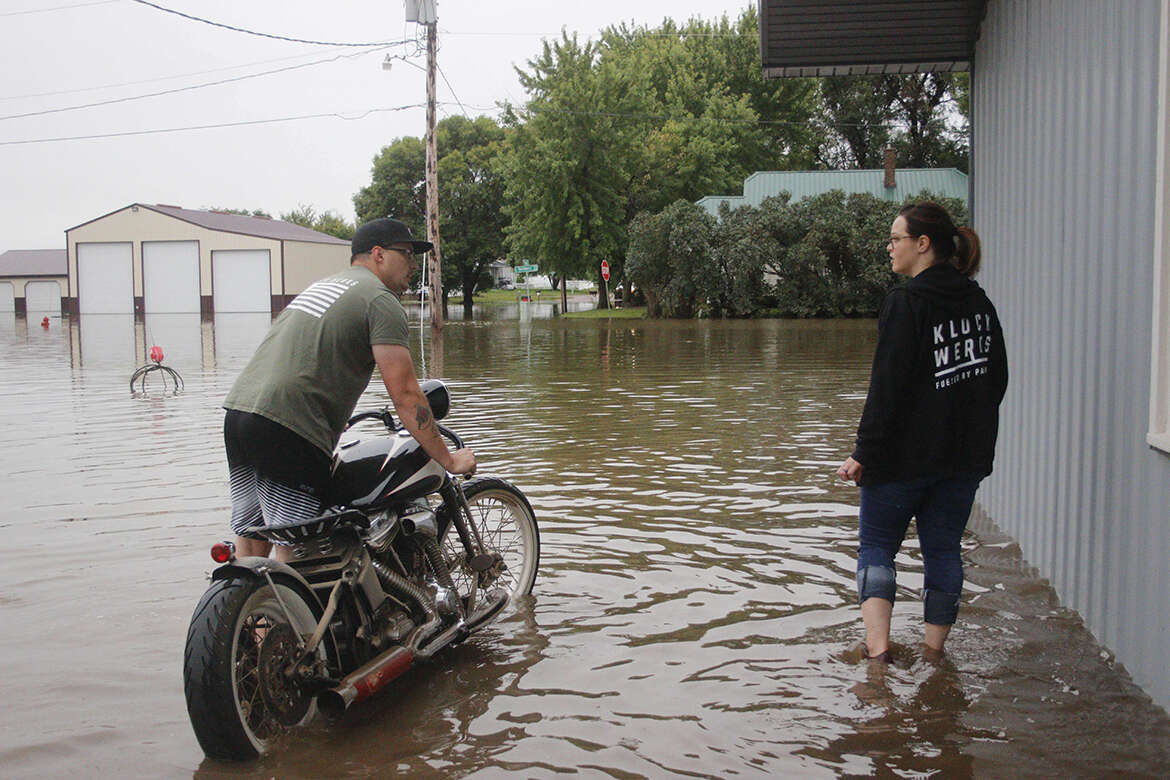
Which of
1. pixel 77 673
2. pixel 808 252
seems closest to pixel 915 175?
pixel 808 252

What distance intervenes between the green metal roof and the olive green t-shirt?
150 ft

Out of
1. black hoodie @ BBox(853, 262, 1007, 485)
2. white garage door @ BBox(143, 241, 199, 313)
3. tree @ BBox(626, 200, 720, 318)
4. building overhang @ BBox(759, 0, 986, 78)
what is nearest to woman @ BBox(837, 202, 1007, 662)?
black hoodie @ BBox(853, 262, 1007, 485)

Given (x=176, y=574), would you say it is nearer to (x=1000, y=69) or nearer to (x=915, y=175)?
(x=1000, y=69)

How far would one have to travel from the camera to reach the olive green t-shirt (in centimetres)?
412

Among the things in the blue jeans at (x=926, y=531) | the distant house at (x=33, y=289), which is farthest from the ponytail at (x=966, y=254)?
the distant house at (x=33, y=289)

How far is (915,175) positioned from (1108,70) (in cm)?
4846

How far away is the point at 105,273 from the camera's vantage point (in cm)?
6775

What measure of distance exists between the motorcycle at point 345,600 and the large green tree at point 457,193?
57.9 meters

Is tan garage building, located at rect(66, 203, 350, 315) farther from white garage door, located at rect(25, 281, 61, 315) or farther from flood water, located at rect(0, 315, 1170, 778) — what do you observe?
flood water, located at rect(0, 315, 1170, 778)

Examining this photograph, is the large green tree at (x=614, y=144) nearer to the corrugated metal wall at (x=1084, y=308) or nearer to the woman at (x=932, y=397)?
the corrugated metal wall at (x=1084, y=308)

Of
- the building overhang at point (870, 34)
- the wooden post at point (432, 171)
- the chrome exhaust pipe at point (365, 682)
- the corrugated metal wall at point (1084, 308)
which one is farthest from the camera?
the wooden post at point (432, 171)

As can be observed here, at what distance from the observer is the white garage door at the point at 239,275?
67000mm

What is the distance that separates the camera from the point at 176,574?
6254 mm

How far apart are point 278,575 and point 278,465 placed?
1.51ft
